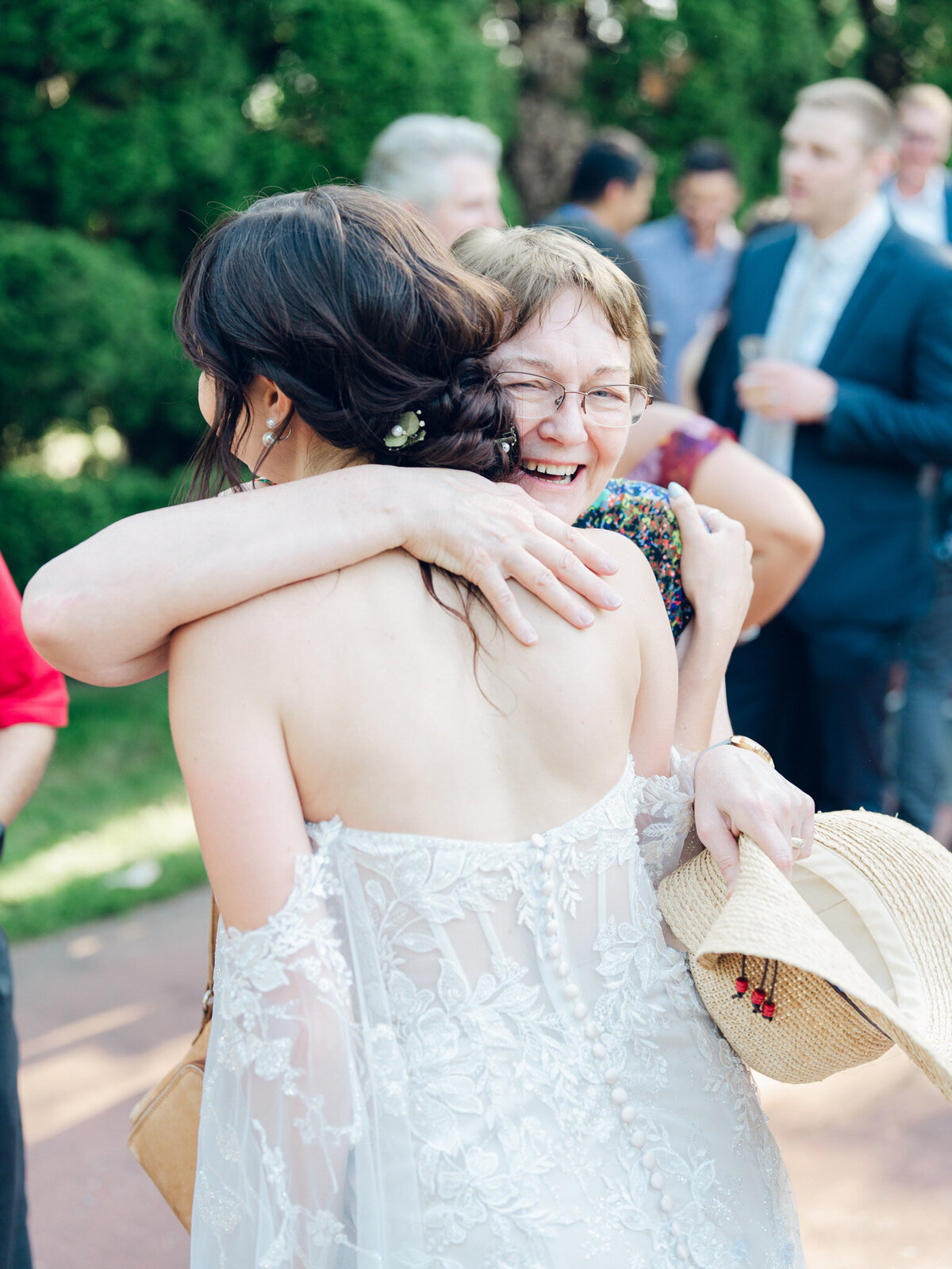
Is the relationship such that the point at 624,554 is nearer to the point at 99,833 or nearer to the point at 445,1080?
the point at 445,1080

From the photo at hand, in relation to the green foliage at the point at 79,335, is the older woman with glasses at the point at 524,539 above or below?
above

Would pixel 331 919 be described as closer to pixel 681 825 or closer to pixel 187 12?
pixel 681 825

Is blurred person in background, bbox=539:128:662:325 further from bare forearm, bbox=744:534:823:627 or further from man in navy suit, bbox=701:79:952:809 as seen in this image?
bare forearm, bbox=744:534:823:627

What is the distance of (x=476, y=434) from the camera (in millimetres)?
1507

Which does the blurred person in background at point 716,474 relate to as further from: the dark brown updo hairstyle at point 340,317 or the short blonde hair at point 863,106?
the short blonde hair at point 863,106

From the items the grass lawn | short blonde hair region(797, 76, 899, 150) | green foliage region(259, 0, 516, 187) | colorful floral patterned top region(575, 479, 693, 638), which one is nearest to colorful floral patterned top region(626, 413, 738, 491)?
colorful floral patterned top region(575, 479, 693, 638)

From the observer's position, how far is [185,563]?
1330mm

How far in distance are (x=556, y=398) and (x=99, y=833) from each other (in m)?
4.23

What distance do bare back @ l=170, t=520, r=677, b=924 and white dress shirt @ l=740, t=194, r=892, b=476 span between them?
2.70 metres

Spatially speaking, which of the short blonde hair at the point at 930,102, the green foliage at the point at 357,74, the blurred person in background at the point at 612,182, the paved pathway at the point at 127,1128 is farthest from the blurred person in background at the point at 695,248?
the paved pathway at the point at 127,1128

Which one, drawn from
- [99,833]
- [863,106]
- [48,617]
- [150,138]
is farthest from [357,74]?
[48,617]

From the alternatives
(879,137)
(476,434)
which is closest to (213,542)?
(476,434)

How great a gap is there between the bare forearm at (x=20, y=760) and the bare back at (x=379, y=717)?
90 centimetres

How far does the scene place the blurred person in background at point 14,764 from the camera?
6.53ft
